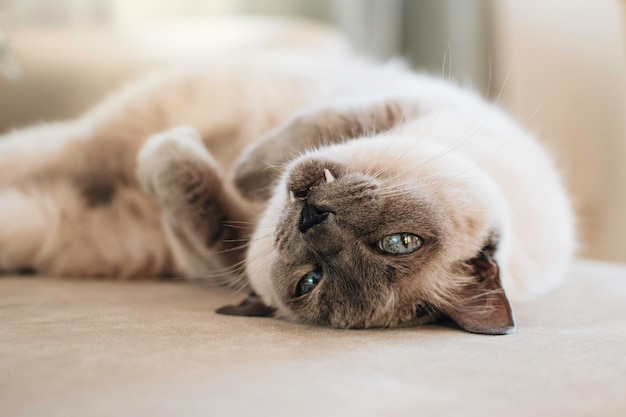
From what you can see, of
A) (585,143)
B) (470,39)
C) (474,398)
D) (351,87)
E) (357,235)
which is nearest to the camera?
(474,398)

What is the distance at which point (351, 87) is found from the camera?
2117 millimetres

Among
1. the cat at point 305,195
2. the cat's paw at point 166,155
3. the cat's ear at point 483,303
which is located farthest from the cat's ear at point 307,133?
the cat's ear at point 483,303

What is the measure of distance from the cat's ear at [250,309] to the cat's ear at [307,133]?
313mm

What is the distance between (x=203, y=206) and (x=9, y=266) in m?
0.67

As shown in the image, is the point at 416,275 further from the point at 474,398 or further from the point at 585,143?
the point at 585,143

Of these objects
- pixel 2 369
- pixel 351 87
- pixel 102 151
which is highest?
pixel 351 87

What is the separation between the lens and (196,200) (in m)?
1.73

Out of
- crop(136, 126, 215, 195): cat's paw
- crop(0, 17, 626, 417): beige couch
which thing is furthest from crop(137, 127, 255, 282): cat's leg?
crop(0, 17, 626, 417): beige couch

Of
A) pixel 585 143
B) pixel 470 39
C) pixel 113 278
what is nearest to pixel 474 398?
pixel 113 278

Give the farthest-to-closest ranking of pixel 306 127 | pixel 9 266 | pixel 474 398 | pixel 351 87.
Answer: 1. pixel 351 87
2. pixel 9 266
3. pixel 306 127
4. pixel 474 398

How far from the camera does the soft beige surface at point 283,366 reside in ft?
2.90

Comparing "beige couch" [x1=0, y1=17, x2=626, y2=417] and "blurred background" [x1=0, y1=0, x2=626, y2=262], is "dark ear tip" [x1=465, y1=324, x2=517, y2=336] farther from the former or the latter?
"blurred background" [x1=0, y1=0, x2=626, y2=262]

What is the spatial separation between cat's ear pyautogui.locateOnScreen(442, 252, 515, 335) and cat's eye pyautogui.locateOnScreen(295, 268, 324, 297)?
0.27 metres

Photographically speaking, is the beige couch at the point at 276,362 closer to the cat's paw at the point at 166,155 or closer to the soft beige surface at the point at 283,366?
the soft beige surface at the point at 283,366
